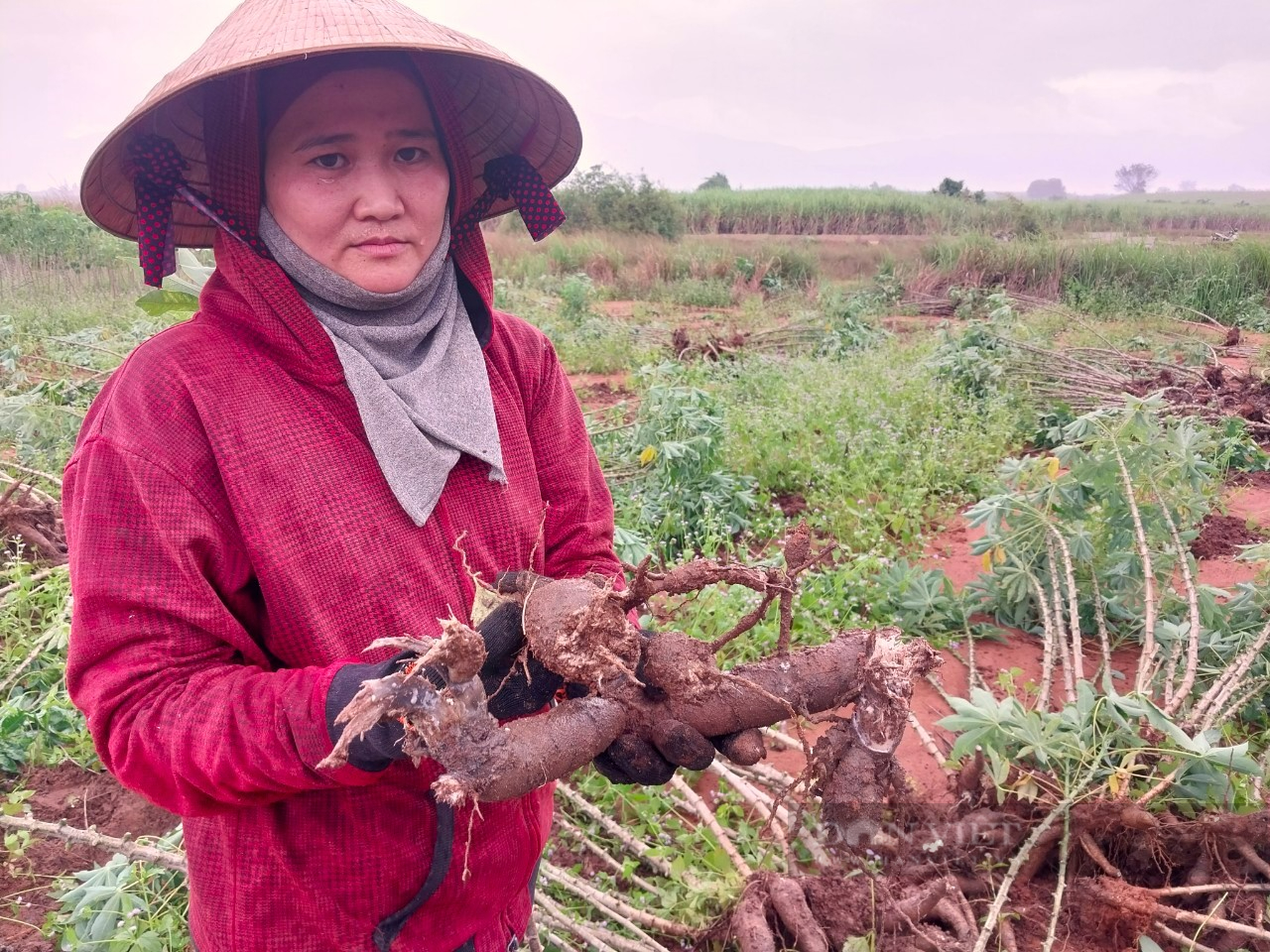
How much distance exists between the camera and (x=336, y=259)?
110 cm

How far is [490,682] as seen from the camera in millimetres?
1187

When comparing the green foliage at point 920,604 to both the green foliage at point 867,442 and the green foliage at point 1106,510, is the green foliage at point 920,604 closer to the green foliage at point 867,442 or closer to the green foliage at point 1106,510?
the green foliage at point 1106,510

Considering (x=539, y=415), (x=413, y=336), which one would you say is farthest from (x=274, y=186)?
(x=539, y=415)

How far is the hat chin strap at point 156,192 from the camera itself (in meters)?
1.15

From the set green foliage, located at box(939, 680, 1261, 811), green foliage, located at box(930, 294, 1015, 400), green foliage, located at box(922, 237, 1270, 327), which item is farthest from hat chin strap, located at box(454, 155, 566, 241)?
green foliage, located at box(922, 237, 1270, 327)

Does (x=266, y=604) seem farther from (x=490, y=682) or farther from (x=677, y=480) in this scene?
(x=677, y=480)

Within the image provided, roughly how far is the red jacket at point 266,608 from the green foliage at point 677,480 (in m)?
2.50

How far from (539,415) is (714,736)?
62 centimetres

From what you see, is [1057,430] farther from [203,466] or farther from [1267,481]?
[203,466]

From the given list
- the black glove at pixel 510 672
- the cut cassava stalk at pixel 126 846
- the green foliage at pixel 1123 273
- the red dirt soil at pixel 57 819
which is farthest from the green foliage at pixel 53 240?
the green foliage at pixel 1123 273

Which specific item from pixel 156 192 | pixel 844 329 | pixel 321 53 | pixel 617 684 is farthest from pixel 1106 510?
pixel 844 329

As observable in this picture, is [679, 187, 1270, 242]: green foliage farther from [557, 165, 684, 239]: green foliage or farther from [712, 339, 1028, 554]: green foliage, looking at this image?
[712, 339, 1028, 554]: green foliage

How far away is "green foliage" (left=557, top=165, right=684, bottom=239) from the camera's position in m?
19.0

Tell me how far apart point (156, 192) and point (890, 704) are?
134 centimetres
